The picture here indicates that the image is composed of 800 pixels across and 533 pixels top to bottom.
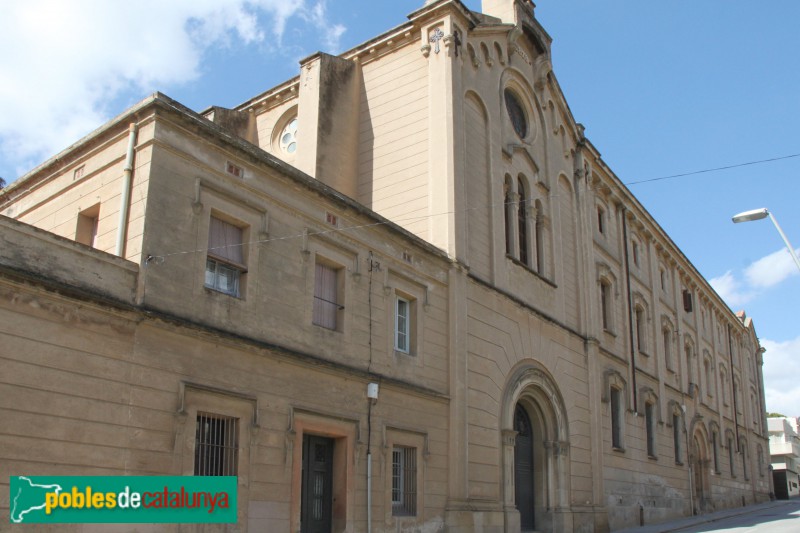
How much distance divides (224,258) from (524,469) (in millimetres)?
12275

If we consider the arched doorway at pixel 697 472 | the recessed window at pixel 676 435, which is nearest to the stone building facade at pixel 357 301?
the recessed window at pixel 676 435

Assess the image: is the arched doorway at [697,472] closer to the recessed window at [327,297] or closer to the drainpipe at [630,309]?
the drainpipe at [630,309]

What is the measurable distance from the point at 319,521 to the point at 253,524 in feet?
7.26

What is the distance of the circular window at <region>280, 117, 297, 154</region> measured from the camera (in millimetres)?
24438

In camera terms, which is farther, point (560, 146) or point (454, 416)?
point (560, 146)

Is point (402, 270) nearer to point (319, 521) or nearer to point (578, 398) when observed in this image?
point (319, 521)

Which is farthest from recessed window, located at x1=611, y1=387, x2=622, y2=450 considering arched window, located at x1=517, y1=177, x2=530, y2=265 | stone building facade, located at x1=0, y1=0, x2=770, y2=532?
arched window, located at x1=517, y1=177, x2=530, y2=265

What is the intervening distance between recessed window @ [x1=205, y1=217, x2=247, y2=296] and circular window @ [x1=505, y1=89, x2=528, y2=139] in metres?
12.9

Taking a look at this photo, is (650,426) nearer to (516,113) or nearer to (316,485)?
(516,113)

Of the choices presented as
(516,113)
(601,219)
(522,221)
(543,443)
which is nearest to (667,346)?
(601,219)

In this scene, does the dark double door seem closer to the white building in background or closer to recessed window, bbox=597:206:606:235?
recessed window, bbox=597:206:606:235

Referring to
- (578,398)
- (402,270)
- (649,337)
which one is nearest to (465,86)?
(402,270)

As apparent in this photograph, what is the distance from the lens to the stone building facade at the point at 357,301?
11.4 meters

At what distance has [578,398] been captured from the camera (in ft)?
82.0
